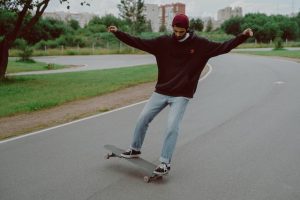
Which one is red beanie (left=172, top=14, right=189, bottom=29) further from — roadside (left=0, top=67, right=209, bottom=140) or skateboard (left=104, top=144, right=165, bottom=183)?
roadside (left=0, top=67, right=209, bottom=140)

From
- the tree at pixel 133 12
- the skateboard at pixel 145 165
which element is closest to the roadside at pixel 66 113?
the skateboard at pixel 145 165

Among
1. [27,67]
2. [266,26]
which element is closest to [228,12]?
[266,26]

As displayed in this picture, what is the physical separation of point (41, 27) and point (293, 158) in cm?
7334

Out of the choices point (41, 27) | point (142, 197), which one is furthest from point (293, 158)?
point (41, 27)

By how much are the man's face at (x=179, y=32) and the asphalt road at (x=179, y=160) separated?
1.90 meters

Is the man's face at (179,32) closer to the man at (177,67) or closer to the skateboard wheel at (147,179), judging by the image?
the man at (177,67)

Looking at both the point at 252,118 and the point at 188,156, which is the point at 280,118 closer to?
the point at 252,118

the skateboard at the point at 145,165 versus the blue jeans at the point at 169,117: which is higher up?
the blue jeans at the point at 169,117

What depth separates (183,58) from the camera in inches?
236

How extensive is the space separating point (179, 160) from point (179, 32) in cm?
212

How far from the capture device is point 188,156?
714 centimetres

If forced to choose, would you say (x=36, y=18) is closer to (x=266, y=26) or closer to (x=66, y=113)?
(x=66, y=113)

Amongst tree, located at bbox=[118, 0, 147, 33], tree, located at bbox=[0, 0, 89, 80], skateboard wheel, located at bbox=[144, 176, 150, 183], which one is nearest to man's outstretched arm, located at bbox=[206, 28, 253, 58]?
skateboard wheel, located at bbox=[144, 176, 150, 183]

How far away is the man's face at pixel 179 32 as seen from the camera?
578 centimetres
